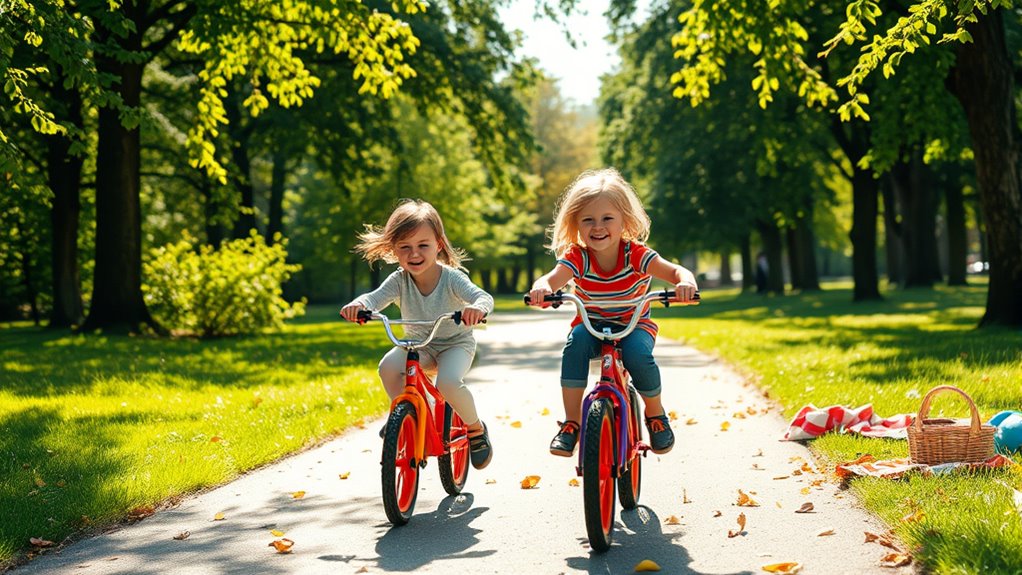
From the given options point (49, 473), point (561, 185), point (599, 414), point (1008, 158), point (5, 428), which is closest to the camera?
point (599, 414)

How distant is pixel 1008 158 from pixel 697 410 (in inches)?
306

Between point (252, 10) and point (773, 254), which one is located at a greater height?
point (252, 10)

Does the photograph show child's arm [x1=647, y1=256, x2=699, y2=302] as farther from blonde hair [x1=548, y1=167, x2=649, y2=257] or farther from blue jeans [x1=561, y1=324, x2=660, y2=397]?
blue jeans [x1=561, y1=324, x2=660, y2=397]

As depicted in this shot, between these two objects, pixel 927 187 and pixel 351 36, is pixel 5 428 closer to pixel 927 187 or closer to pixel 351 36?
pixel 351 36

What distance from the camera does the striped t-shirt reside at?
5637mm

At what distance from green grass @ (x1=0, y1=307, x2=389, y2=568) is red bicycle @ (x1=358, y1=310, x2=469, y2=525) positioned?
1.65 metres

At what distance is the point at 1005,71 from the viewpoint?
15008 millimetres

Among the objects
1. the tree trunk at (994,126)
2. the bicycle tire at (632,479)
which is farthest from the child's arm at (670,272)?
the tree trunk at (994,126)

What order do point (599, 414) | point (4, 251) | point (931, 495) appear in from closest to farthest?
point (599, 414) → point (931, 495) → point (4, 251)

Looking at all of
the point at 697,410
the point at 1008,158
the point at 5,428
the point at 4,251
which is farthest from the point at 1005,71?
the point at 4,251

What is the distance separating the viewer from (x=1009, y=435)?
263 inches

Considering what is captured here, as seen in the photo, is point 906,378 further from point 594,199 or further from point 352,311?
point 352,311

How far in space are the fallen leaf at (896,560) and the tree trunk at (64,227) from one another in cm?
2214

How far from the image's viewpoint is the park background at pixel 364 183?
8320mm
